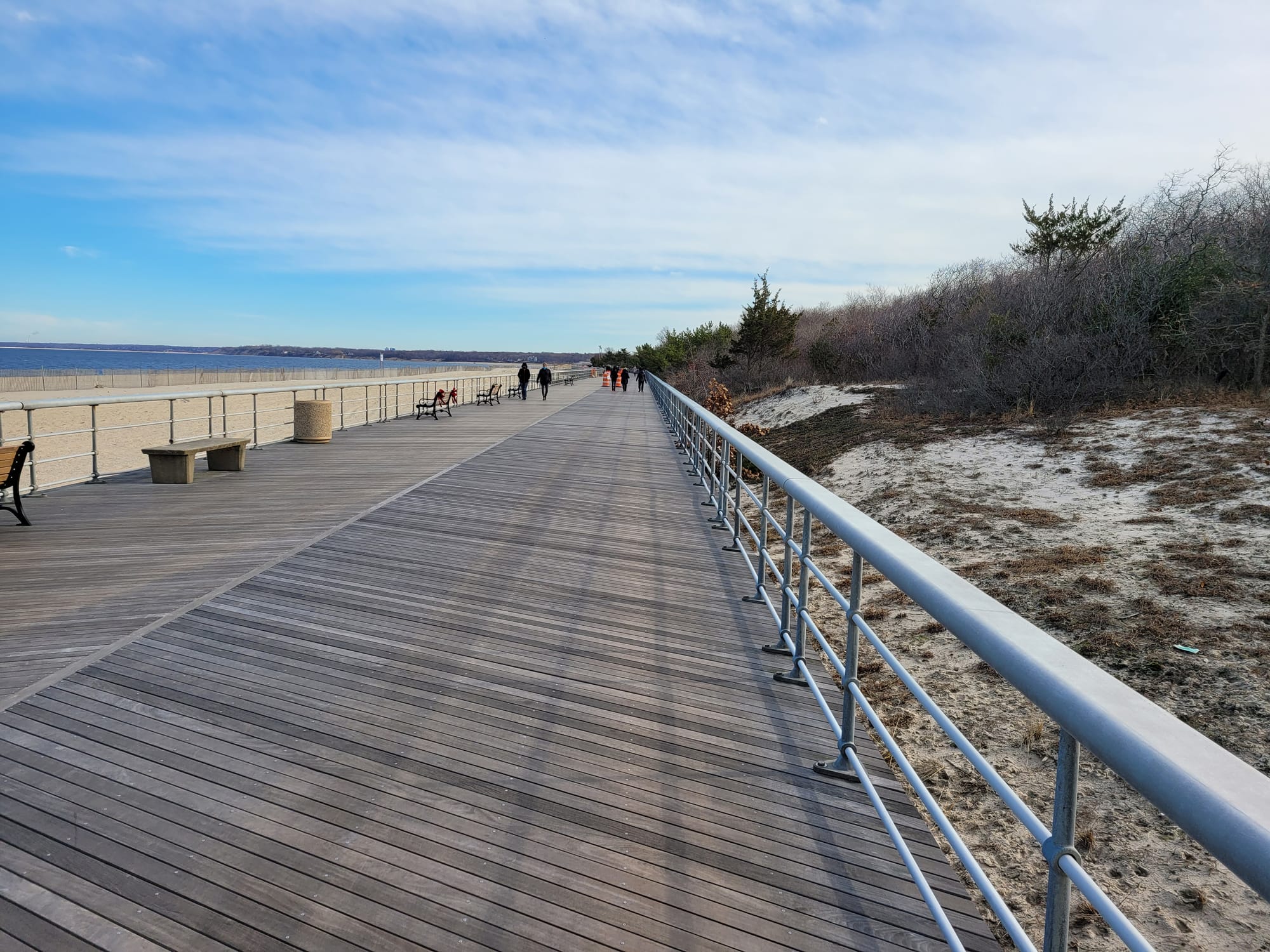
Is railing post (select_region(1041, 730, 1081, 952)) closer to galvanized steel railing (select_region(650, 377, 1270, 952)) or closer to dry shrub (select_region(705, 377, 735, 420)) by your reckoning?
galvanized steel railing (select_region(650, 377, 1270, 952))

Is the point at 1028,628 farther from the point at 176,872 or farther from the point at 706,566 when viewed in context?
the point at 706,566

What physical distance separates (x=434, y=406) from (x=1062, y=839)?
65.8ft

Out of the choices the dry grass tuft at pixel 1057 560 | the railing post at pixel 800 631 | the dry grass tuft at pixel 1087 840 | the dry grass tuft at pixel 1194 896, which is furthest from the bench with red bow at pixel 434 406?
the dry grass tuft at pixel 1194 896

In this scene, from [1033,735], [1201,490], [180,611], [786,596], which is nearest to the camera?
[786,596]

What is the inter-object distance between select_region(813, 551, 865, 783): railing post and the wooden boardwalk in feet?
0.22

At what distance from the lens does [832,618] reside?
842 cm

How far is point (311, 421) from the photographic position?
13.5m

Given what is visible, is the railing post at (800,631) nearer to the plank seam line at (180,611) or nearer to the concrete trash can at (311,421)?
the plank seam line at (180,611)

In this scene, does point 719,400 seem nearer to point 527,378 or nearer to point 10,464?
point 527,378

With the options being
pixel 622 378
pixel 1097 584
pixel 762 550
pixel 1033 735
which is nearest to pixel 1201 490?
pixel 1097 584

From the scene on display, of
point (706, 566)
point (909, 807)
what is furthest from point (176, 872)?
point (706, 566)

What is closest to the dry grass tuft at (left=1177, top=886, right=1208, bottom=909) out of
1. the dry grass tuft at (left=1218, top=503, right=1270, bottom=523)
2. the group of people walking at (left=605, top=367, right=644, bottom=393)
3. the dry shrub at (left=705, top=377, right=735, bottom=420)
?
the dry grass tuft at (left=1218, top=503, right=1270, bottom=523)

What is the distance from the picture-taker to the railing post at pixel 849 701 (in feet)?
8.91

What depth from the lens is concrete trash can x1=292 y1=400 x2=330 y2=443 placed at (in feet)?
44.3
